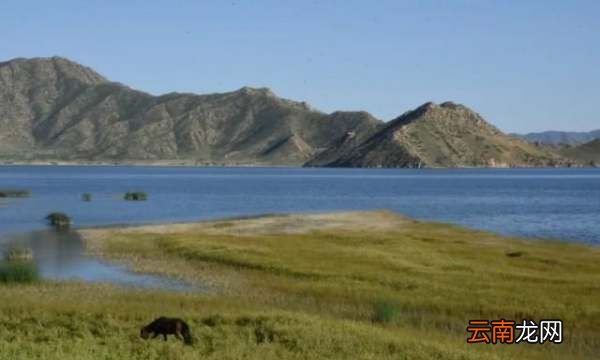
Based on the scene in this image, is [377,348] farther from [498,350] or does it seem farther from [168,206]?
[168,206]

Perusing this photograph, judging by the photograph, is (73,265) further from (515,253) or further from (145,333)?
(515,253)

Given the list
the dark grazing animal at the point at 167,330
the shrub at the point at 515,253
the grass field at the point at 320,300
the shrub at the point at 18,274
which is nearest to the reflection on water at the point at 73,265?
the grass field at the point at 320,300

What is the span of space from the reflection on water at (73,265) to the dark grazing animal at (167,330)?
40.8ft

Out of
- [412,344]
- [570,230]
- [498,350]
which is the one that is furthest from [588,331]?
[570,230]

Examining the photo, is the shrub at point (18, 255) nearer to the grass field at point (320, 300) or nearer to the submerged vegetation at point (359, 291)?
the grass field at point (320, 300)

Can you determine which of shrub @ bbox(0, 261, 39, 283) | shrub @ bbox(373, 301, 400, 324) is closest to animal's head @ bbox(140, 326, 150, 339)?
shrub @ bbox(373, 301, 400, 324)

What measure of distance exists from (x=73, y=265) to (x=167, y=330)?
77.0 feet

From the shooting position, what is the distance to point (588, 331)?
26297mm

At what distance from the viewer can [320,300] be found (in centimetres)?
3206

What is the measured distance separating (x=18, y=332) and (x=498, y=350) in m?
13.5

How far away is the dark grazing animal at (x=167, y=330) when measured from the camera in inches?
872

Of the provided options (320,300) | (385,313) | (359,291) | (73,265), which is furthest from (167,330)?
(73,265)

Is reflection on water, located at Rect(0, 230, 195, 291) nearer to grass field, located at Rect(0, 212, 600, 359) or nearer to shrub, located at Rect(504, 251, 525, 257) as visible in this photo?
grass field, located at Rect(0, 212, 600, 359)

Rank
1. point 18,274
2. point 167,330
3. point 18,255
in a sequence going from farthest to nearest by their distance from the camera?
point 18,255, point 18,274, point 167,330
